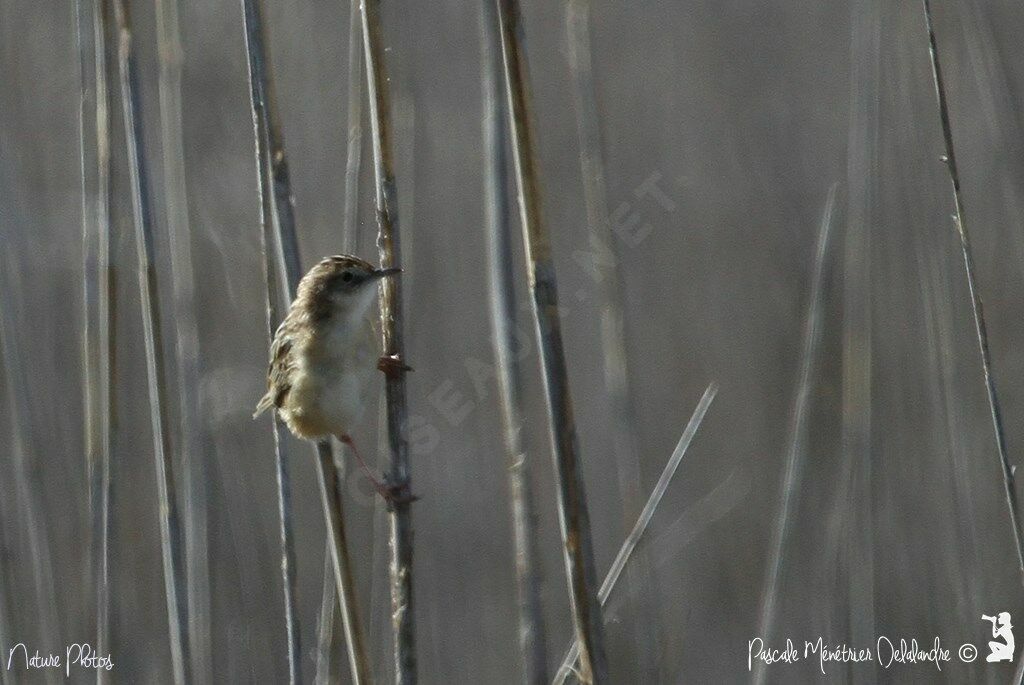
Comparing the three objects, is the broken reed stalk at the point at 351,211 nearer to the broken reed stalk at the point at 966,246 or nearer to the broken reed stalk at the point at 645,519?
the broken reed stalk at the point at 645,519

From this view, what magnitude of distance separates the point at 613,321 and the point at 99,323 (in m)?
1.36

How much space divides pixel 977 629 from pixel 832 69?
124 inches

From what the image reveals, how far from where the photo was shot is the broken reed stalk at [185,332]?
10.1 ft

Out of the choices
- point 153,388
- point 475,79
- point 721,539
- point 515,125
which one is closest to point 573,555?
point 515,125

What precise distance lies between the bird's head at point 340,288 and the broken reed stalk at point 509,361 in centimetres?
33

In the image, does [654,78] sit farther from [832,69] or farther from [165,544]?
[165,544]

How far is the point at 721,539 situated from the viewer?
4.84 m

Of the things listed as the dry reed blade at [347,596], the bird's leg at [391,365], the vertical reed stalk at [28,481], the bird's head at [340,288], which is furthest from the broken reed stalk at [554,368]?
the vertical reed stalk at [28,481]

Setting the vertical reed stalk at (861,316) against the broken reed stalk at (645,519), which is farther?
the vertical reed stalk at (861,316)

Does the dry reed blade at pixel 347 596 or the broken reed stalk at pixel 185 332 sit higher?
the broken reed stalk at pixel 185 332

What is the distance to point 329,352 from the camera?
301 centimetres

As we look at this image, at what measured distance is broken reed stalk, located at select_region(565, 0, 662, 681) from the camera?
310 cm

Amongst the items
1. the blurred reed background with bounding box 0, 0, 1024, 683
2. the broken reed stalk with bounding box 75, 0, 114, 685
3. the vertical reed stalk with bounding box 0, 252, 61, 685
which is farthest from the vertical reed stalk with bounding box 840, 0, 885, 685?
the vertical reed stalk with bounding box 0, 252, 61, 685

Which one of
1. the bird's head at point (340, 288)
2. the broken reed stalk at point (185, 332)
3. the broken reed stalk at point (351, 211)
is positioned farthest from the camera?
the broken reed stalk at point (185, 332)
